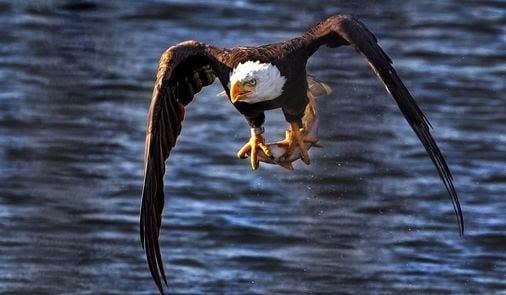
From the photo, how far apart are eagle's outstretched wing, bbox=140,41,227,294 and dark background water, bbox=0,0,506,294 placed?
240cm

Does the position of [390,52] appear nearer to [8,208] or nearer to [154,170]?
[8,208]

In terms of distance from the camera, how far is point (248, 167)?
10219mm

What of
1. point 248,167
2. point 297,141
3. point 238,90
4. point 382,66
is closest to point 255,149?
point 297,141

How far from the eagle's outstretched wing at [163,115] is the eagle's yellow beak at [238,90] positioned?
195 mm

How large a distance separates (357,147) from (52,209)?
181 centimetres

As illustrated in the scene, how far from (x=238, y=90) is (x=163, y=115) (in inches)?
13.3

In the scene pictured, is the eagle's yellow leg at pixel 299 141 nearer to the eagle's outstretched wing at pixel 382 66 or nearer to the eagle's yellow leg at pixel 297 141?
the eagle's yellow leg at pixel 297 141

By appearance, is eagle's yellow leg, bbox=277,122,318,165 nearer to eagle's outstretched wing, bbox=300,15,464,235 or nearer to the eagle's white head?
the eagle's white head

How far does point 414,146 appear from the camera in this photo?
10.4 metres

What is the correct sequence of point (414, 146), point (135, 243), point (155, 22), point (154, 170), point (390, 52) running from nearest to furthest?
point (154, 170), point (135, 243), point (414, 146), point (390, 52), point (155, 22)

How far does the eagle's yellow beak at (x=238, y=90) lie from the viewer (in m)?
6.56

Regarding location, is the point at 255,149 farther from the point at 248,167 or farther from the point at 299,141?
the point at 248,167

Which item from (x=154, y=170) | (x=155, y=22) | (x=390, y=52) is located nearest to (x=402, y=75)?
(x=390, y=52)

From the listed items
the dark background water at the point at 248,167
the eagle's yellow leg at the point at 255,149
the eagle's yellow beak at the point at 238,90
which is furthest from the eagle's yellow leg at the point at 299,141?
the dark background water at the point at 248,167
